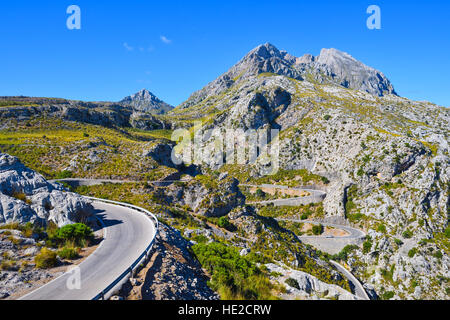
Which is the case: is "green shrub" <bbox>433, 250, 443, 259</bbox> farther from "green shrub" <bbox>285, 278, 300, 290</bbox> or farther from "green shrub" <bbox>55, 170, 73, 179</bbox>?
"green shrub" <bbox>55, 170, 73, 179</bbox>

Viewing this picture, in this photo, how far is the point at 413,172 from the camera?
65938 mm

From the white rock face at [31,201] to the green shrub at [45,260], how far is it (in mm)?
5347

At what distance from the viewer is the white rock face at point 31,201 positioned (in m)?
17.3

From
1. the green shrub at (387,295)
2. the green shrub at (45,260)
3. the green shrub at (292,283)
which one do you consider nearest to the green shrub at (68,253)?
the green shrub at (45,260)

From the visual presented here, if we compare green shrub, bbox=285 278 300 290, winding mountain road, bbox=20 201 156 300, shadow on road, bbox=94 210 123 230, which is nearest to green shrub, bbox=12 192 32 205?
shadow on road, bbox=94 210 123 230

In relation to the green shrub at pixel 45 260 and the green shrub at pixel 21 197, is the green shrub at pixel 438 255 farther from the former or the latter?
the green shrub at pixel 21 197

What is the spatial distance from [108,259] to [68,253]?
2629 mm

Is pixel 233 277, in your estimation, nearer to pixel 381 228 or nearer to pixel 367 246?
pixel 367 246

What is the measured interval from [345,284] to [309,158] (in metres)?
Answer: 61.3

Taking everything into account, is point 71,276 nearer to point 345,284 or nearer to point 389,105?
point 345,284

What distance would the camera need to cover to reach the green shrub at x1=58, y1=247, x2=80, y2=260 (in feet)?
47.9

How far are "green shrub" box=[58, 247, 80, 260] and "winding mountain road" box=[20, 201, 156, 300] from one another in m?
1.01

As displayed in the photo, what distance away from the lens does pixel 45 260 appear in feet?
43.6

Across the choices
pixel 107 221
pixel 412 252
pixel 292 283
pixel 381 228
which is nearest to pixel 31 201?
pixel 107 221
